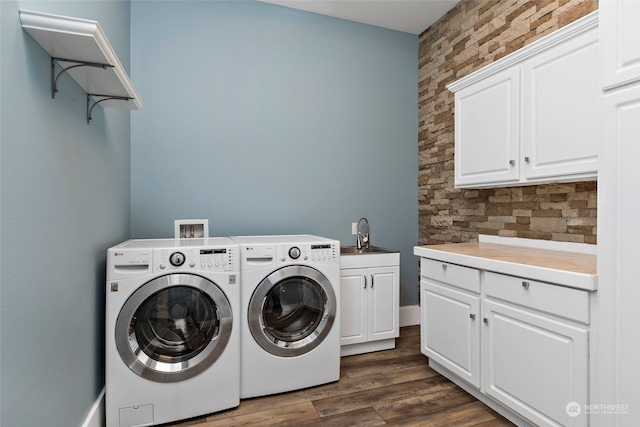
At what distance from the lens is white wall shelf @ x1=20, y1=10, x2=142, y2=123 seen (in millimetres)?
1062

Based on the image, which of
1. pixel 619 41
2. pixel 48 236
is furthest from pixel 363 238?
pixel 48 236

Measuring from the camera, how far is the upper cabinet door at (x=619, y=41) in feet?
4.06

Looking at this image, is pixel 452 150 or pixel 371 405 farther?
pixel 452 150

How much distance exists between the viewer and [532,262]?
170cm

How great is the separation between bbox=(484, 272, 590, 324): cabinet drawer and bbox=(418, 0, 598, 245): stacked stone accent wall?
2.21 ft

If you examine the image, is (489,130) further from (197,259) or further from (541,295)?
(197,259)

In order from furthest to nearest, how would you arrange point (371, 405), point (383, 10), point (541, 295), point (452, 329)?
point (383, 10), point (452, 329), point (371, 405), point (541, 295)

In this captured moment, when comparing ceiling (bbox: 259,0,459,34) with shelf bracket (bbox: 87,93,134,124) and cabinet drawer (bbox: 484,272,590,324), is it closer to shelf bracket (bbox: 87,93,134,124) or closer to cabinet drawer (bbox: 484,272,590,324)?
shelf bracket (bbox: 87,93,134,124)

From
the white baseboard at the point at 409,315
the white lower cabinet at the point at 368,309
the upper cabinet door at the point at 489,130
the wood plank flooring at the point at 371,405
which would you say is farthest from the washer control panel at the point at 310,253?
the white baseboard at the point at 409,315

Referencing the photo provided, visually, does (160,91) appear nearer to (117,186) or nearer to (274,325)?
(117,186)

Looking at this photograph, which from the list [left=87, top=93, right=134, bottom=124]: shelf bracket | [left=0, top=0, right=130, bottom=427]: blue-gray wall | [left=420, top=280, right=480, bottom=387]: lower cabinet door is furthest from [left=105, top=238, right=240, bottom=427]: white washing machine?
[left=420, top=280, right=480, bottom=387]: lower cabinet door

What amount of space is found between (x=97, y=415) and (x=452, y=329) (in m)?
2.04

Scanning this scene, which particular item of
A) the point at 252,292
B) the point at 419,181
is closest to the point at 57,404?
the point at 252,292

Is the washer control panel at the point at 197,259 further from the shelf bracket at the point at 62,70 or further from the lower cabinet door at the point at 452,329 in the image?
the lower cabinet door at the point at 452,329
